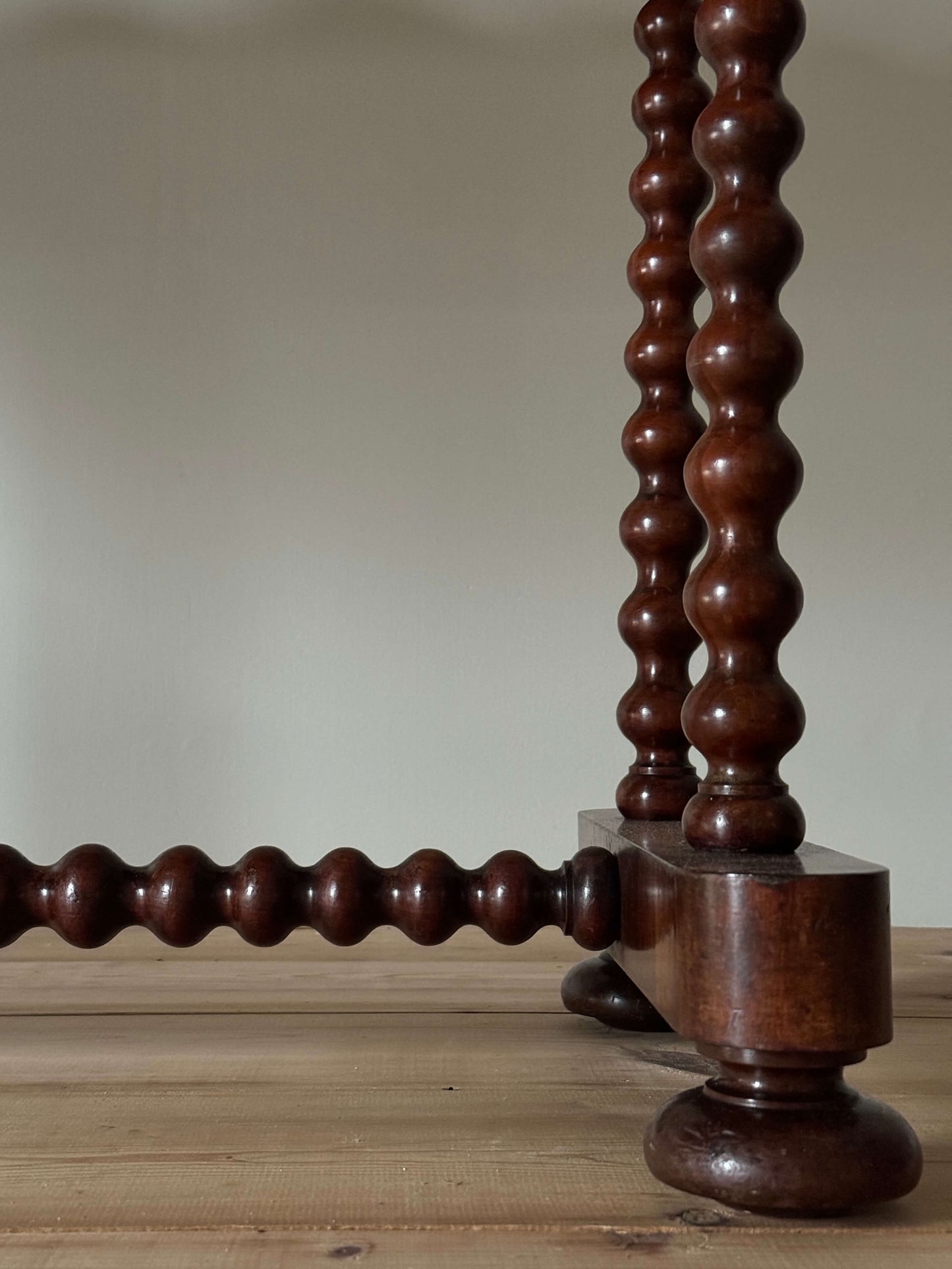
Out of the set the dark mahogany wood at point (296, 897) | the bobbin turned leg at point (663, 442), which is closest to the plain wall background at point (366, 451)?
the bobbin turned leg at point (663, 442)

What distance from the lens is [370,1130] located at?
22.8 inches

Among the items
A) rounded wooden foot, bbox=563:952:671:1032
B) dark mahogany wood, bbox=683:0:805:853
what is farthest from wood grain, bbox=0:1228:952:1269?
rounded wooden foot, bbox=563:952:671:1032

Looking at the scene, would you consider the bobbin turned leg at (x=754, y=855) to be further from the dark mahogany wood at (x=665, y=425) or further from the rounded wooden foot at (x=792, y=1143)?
the dark mahogany wood at (x=665, y=425)

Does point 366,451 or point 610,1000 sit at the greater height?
point 366,451

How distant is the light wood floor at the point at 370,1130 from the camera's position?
1.48ft

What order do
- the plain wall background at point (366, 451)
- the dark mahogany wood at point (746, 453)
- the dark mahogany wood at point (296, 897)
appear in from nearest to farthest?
1. the dark mahogany wood at point (746, 453)
2. the dark mahogany wood at point (296, 897)
3. the plain wall background at point (366, 451)

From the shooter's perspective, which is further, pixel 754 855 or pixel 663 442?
pixel 663 442

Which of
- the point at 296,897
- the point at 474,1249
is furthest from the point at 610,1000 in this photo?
the point at 474,1249

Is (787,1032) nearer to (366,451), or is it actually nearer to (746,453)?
(746,453)

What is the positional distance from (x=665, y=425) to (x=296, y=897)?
38cm

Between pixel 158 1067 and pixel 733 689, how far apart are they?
0.39 metres

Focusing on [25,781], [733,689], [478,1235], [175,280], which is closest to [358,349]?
[175,280]

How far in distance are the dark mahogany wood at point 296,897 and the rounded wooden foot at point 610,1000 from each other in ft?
0.38

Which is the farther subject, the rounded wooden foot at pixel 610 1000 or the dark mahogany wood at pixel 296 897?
the rounded wooden foot at pixel 610 1000
